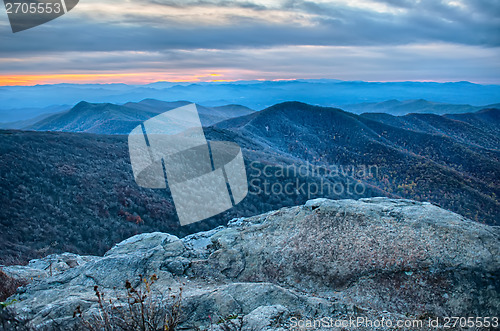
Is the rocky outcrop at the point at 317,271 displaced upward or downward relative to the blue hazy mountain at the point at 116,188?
upward

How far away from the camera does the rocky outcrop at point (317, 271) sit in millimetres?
5508

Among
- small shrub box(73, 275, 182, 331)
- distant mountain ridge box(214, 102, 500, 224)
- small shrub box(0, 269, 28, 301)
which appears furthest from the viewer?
distant mountain ridge box(214, 102, 500, 224)

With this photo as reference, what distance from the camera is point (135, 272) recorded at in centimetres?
743

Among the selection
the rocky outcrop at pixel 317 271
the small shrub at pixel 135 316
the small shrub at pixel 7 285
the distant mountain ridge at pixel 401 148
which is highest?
the small shrub at pixel 135 316

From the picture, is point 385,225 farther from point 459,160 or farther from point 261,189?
point 459,160

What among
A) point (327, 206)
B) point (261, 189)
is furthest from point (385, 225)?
point (261, 189)

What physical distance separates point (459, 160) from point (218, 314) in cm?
7929

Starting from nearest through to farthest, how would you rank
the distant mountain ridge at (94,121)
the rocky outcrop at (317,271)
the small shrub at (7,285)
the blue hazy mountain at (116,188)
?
the rocky outcrop at (317,271)
the small shrub at (7,285)
the blue hazy mountain at (116,188)
the distant mountain ridge at (94,121)

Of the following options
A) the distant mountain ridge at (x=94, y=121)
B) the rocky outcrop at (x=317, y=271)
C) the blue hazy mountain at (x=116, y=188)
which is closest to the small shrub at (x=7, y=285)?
the rocky outcrop at (x=317, y=271)

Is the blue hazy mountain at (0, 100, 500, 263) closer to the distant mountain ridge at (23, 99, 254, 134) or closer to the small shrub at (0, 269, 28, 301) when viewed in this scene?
the small shrub at (0, 269, 28, 301)

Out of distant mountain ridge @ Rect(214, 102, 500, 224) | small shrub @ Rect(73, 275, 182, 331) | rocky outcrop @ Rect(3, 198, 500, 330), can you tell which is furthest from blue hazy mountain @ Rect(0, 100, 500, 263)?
small shrub @ Rect(73, 275, 182, 331)

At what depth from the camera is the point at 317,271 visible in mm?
6863

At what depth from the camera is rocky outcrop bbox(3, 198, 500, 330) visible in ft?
18.1

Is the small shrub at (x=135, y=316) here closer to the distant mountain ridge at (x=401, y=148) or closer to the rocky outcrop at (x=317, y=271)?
the rocky outcrop at (x=317, y=271)
